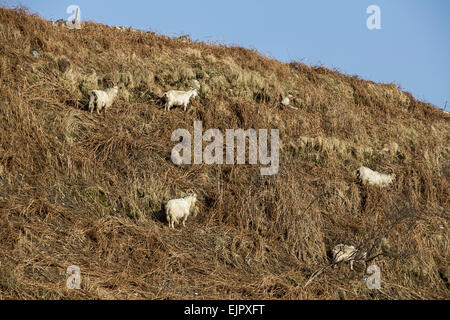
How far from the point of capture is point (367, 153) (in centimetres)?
1192

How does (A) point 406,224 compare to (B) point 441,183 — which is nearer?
(A) point 406,224

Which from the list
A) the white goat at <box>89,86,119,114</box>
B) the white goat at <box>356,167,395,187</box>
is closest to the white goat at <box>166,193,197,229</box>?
the white goat at <box>89,86,119,114</box>

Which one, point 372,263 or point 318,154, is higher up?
point 318,154

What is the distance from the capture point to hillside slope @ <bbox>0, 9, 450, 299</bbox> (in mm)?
6977

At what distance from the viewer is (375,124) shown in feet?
44.5

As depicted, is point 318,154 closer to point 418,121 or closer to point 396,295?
point 396,295

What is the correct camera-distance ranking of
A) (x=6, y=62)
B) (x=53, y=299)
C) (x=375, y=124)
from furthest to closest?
(x=375, y=124) < (x=6, y=62) < (x=53, y=299)

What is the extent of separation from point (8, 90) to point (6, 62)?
4.16 ft

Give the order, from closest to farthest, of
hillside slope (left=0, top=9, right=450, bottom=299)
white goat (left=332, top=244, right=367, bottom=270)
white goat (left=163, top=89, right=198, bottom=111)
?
hillside slope (left=0, top=9, right=450, bottom=299) → white goat (left=332, top=244, right=367, bottom=270) → white goat (left=163, top=89, right=198, bottom=111)

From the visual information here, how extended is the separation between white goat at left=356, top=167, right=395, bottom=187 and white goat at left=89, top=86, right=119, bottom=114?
233 inches

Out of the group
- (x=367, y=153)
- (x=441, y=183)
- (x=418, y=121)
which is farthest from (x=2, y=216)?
(x=418, y=121)

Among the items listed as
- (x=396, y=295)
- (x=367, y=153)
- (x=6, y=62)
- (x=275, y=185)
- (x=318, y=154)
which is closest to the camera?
(x=396, y=295)

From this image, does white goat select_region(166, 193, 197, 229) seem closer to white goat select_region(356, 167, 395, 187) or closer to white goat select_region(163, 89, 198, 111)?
white goat select_region(163, 89, 198, 111)
